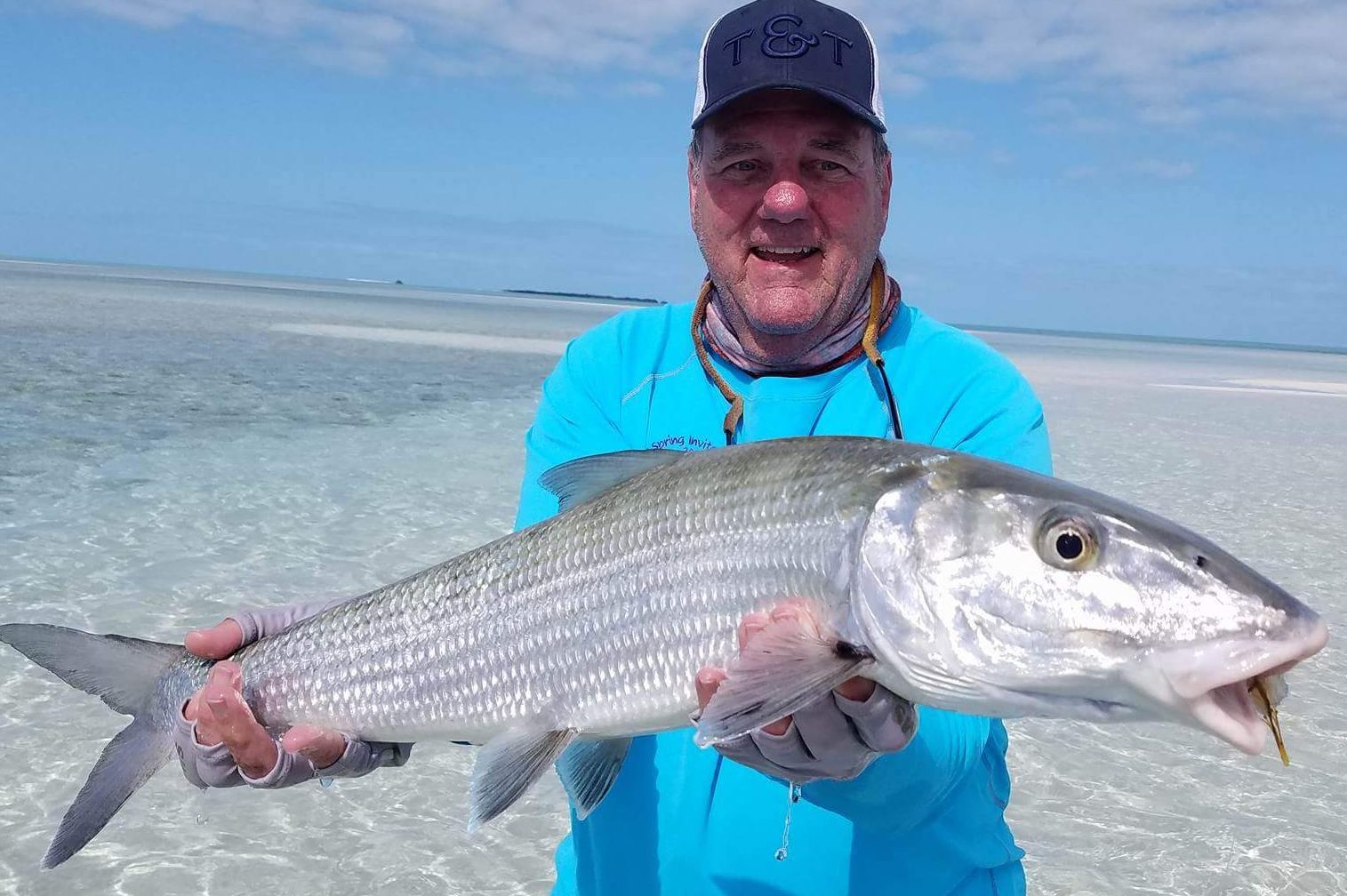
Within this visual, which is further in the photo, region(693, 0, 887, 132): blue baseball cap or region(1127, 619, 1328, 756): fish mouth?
region(693, 0, 887, 132): blue baseball cap

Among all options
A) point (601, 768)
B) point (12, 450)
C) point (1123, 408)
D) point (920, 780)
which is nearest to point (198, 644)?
point (601, 768)

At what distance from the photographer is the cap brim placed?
3.18 m

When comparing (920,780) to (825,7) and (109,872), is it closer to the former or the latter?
(825,7)

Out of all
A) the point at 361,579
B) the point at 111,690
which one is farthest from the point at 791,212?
the point at 361,579

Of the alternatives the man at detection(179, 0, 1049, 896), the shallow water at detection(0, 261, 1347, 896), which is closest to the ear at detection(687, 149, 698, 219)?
the man at detection(179, 0, 1049, 896)

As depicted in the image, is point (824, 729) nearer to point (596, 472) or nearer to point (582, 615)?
point (582, 615)

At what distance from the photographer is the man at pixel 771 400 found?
2.94 meters

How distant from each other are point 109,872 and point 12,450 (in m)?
8.31

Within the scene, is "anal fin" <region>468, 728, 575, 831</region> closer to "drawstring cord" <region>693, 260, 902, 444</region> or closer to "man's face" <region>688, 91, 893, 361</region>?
"drawstring cord" <region>693, 260, 902, 444</region>

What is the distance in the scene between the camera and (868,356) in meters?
3.30

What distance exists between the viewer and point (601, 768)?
2.79 m

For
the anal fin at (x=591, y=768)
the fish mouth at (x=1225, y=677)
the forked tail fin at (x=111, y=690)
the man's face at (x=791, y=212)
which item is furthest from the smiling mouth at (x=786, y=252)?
the forked tail fin at (x=111, y=690)

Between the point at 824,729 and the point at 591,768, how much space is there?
0.77m

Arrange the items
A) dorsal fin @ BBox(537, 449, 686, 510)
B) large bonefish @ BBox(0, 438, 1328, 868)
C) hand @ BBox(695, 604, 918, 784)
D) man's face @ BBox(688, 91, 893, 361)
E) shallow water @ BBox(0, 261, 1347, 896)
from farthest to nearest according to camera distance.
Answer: shallow water @ BBox(0, 261, 1347, 896), man's face @ BBox(688, 91, 893, 361), dorsal fin @ BBox(537, 449, 686, 510), hand @ BBox(695, 604, 918, 784), large bonefish @ BBox(0, 438, 1328, 868)
